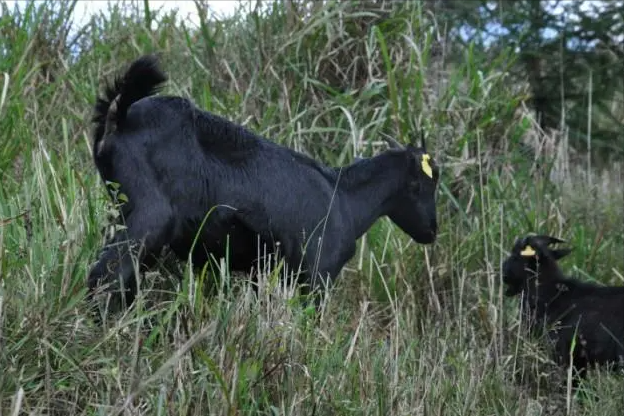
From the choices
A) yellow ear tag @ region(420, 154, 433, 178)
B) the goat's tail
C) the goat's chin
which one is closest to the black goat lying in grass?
the goat's chin

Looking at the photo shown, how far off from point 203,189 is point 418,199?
1998 millimetres

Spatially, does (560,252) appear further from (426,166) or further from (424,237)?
(426,166)

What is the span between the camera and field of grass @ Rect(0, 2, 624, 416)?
4582 mm

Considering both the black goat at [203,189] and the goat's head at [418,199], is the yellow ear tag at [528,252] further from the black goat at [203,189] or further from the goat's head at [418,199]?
the black goat at [203,189]

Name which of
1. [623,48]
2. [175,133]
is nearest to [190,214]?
[175,133]

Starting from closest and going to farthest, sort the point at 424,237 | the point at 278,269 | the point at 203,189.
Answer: the point at 278,269 < the point at 203,189 < the point at 424,237

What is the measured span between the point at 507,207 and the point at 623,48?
15.8 ft

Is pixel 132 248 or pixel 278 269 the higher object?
pixel 132 248

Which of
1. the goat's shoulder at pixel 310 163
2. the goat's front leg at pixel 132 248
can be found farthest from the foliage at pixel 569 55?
the goat's front leg at pixel 132 248

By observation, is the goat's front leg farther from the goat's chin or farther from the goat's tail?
the goat's chin

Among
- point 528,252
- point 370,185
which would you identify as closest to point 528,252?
point 528,252

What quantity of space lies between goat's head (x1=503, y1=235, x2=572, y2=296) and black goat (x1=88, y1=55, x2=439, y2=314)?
6.48 ft

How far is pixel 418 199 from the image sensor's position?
24.7ft

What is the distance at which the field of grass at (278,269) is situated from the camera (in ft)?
15.0
